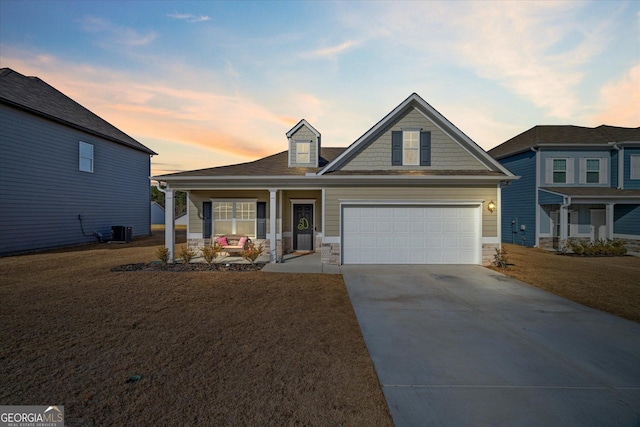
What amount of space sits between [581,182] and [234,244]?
1994 cm

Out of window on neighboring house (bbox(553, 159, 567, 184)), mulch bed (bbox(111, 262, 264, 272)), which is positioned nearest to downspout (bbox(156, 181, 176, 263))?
mulch bed (bbox(111, 262, 264, 272))

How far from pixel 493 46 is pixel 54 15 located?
17.4 m

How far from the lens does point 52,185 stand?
14.8 m

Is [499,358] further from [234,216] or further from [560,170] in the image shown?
[560,170]

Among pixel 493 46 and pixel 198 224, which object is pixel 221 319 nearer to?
pixel 198 224

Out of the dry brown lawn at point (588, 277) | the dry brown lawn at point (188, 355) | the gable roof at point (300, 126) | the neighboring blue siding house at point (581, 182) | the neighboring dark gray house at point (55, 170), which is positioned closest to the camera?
the dry brown lawn at point (188, 355)

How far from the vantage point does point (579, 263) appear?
11961 mm

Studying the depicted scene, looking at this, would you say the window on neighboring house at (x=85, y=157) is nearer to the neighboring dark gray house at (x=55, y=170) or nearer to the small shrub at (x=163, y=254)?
the neighboring dark gray house at (x=55, y=170)

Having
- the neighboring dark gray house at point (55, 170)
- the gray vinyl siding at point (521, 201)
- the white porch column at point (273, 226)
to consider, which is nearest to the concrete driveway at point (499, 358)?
the white porch column at point (273, 226)

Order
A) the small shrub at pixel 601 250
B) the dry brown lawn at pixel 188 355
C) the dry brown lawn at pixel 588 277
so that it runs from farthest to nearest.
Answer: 1. the small shrub at pixel 601 250
2. the dry brown lawn at pixel 588 277
3. the dry brown lawn at pixel 188 355

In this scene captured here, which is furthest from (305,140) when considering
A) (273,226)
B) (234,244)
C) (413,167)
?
(234,244)

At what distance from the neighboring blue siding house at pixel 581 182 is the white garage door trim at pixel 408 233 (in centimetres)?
870

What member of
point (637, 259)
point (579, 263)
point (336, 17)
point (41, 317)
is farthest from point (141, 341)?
point (637, 259)

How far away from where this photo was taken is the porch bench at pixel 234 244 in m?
12.6
